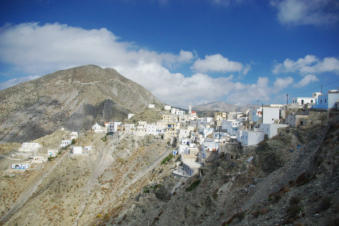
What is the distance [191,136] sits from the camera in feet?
219

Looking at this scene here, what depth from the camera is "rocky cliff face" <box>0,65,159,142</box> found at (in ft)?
457

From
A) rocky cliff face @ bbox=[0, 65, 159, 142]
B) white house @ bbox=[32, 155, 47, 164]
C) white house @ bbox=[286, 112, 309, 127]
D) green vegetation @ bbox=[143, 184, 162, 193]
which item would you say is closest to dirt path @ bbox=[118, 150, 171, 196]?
green vegetation @ bbox=[143, 184, 162, 193]

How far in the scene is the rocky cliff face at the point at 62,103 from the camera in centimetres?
13925

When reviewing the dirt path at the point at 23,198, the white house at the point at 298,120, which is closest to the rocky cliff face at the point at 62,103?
the dirt path at the point at 23,198

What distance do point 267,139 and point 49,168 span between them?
204 feet

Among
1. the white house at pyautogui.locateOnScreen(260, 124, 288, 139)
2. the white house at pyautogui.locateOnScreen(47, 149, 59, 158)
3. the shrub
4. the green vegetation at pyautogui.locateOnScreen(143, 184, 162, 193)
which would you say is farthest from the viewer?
the white house at pyautogui.locateOnScreen(47, 149, 59, 158)

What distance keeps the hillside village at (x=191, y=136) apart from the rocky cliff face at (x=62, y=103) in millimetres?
39978

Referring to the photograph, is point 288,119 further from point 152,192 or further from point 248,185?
point 152,192

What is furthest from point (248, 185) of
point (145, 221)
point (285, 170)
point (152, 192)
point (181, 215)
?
point (152, 192)

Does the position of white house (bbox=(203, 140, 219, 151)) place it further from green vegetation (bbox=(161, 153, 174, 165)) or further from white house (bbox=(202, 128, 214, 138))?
white house (bbox=(202, 128, 214, 138))

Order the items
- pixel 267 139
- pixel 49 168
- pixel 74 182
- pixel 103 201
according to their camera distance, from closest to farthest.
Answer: pixel 267 139, pixel 103 201, pixel 74 182, pixel 49 168

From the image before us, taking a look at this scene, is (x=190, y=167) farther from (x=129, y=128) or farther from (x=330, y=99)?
Answer: (x=129, y=128)

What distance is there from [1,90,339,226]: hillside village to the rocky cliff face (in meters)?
40.0

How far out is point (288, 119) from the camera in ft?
131
